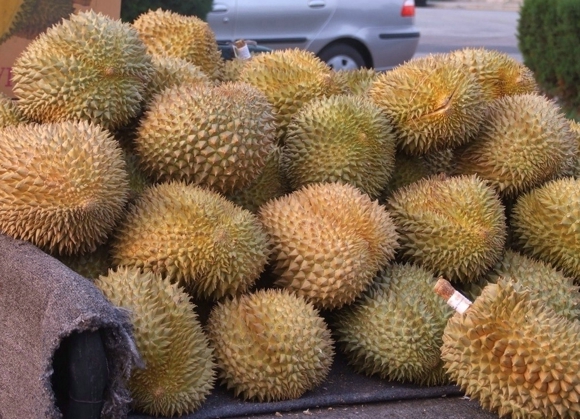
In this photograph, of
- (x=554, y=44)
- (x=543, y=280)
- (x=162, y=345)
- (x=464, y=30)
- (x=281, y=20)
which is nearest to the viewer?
(x=162, y=345)

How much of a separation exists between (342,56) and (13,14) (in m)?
5.91

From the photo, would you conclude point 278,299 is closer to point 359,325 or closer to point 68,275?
point 359,325

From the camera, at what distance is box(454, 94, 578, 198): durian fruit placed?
284 centimetres

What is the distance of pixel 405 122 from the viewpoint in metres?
2.85

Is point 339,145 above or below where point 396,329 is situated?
above

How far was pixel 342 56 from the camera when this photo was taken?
29.4ft

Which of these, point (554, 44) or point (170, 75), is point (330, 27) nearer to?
point (554, 44)

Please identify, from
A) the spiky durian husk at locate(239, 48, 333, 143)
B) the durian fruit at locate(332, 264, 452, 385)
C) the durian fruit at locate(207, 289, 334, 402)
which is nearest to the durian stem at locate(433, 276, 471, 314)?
the durian fruit at locate(332, 264, 452, 385)

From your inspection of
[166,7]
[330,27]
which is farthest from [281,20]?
[166,7]

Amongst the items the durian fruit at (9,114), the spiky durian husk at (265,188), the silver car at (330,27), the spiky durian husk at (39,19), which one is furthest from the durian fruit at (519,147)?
the silver car at (330,27)

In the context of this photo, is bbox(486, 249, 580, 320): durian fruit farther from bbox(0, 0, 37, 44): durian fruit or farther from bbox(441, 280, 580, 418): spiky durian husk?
bbox(0, 0, 37, 44): durian fruit

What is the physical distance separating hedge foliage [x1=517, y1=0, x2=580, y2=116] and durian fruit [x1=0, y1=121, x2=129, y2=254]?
23.0 feet

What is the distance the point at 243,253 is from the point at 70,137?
0.57 metres

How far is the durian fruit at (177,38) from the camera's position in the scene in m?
3.04
